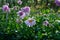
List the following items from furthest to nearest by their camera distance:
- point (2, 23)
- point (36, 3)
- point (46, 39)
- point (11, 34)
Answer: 1. point (36, 3)
2. point (2, 23)
3. point (11, 34)
4. point (46, 39)

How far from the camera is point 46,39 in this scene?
299cm

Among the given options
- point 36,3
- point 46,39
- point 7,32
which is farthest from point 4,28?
point 36,3

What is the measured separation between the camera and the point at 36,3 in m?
6.23

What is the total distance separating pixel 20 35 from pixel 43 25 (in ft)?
1.11

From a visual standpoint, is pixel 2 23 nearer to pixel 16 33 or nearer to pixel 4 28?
pixel 4 28

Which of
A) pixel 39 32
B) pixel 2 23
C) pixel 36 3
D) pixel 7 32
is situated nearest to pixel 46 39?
pixel 39 32

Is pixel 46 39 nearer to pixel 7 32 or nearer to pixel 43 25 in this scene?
pixel 43 25

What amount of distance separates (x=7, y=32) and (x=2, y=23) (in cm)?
33

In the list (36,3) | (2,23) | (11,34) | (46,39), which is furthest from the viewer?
(36,3)

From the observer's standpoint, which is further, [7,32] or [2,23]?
[2,23]

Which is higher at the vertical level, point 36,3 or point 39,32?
point 39,32

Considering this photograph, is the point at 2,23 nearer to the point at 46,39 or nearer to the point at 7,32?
the point at 7,32

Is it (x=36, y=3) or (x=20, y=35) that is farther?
(x=36, y=3)

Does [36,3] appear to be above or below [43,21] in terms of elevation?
below
